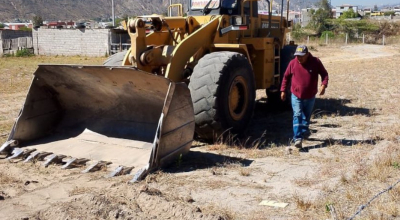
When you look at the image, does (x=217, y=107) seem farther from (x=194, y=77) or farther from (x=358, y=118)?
(x=358, y=118)

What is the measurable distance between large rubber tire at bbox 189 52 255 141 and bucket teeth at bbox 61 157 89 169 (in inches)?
67.1

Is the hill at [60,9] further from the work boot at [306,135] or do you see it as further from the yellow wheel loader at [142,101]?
the yellow wheel loader at [142,101]

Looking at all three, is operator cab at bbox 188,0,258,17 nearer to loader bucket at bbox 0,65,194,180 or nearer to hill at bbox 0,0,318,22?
loader bucket at bbox 0,65,194,180

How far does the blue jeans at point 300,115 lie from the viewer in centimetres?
816

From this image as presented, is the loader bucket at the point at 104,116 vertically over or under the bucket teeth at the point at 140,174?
over

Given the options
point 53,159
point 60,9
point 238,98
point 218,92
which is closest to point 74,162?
point 53,159

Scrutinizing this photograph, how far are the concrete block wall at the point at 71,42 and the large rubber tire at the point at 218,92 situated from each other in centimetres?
3418

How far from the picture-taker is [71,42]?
44469mm

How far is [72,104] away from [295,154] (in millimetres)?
3521

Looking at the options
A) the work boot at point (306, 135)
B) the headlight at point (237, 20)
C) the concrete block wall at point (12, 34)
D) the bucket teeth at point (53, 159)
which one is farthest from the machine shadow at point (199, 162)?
the concrete block wall at point (12, 34)

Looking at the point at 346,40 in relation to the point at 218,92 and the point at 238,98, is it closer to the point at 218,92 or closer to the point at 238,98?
the point at 238,98

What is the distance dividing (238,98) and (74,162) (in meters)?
2.84

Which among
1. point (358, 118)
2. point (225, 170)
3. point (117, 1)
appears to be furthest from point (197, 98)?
point (117, 1)

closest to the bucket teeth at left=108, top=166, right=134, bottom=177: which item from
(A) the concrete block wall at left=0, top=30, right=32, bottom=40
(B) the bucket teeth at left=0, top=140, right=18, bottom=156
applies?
(B) the bucket teeth at left=0, top=140, right=18, bottom=156
